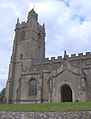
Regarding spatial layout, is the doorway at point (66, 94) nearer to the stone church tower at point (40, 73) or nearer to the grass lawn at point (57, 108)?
the stone church tower at point (40, 73)

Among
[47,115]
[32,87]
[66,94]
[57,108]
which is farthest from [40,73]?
[47,115]

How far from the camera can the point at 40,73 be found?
3978 centimetres

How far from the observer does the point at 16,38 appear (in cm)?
5469

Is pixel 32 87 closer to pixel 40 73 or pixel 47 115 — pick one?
pixel 40 73

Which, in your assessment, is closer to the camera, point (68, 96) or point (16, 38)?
point (68, 96)

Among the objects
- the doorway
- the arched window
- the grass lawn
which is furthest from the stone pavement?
the arched window

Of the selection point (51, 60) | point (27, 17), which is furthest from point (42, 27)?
point (51, 60)

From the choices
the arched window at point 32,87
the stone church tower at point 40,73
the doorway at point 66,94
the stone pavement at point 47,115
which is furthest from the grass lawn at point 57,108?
the arched window at point 32,87

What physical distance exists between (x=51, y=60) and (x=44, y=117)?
3072cm

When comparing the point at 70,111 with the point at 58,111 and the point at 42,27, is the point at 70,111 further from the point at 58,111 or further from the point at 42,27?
the point at 42,27

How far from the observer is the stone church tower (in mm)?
32531

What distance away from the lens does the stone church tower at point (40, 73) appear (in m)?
32.5

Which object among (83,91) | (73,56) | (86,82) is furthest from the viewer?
(73,56)

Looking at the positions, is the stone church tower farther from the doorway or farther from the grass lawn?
the grass lawn
